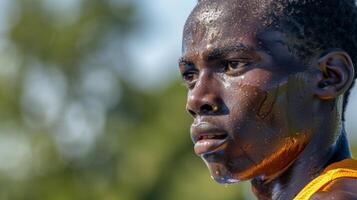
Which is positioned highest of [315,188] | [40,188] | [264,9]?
[264,9]

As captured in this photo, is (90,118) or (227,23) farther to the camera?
(90,118)

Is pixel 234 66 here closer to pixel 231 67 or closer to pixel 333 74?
pixel 231 67

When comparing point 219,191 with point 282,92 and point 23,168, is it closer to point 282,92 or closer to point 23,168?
point 23,168

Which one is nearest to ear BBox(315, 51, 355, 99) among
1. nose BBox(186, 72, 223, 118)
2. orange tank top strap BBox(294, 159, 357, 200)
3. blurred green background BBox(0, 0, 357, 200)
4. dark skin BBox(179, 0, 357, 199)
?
dark skin BBox(179, 0, 357, 199)

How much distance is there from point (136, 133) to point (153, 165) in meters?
2.86

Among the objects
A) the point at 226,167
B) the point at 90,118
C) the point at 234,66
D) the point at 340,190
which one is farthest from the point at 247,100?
the point at 90,118

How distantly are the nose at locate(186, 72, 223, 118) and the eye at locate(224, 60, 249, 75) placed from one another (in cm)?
7

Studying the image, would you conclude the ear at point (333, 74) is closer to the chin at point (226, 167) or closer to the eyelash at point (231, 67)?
the eyelash at point (231, 67)

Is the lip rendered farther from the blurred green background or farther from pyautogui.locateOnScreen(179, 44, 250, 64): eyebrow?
the blurred green background

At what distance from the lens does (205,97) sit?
20.8 feet

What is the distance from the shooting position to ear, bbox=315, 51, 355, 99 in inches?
254

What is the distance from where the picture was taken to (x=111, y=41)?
126ft

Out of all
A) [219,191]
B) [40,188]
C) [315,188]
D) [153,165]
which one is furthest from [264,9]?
[40,188]

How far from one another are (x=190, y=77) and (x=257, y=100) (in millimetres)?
363
